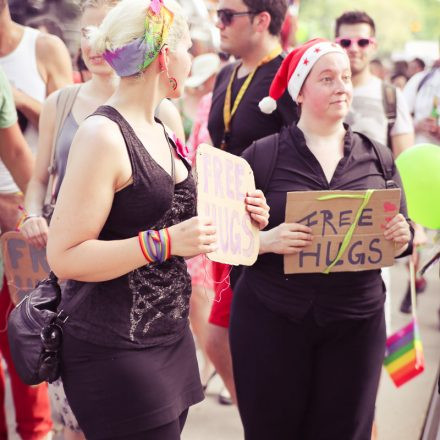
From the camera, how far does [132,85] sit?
7.27ft

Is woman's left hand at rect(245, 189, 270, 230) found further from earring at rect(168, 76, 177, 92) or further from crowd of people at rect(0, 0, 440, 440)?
earring at rect(168, 76, 177, 92)

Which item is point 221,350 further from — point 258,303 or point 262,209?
point 262,209

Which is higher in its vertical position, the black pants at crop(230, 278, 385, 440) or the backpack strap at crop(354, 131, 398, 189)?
the backpack strap at crop(354, 131, 398, 189)

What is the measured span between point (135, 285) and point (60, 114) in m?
1.28

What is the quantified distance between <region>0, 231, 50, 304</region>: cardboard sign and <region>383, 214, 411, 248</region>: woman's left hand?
135 cm

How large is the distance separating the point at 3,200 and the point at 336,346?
1.74 m

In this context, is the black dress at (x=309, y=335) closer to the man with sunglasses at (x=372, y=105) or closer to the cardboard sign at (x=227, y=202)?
the cardboard sign at (x=227, y=202)

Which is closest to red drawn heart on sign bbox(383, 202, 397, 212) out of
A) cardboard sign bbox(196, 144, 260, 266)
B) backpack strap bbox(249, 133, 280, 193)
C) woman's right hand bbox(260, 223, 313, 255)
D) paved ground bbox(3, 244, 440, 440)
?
woman's right hand bbox(260, 223, 313, 255)

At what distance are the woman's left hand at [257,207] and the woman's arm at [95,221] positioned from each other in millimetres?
383

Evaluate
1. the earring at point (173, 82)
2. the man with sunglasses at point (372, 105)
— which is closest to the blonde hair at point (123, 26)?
the earring at point (173, 82)

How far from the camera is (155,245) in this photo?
2.07 metres

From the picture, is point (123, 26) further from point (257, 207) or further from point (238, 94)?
point (238, 94)

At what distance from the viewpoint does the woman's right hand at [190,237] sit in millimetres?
2082

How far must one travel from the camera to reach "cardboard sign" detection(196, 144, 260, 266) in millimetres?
2248
